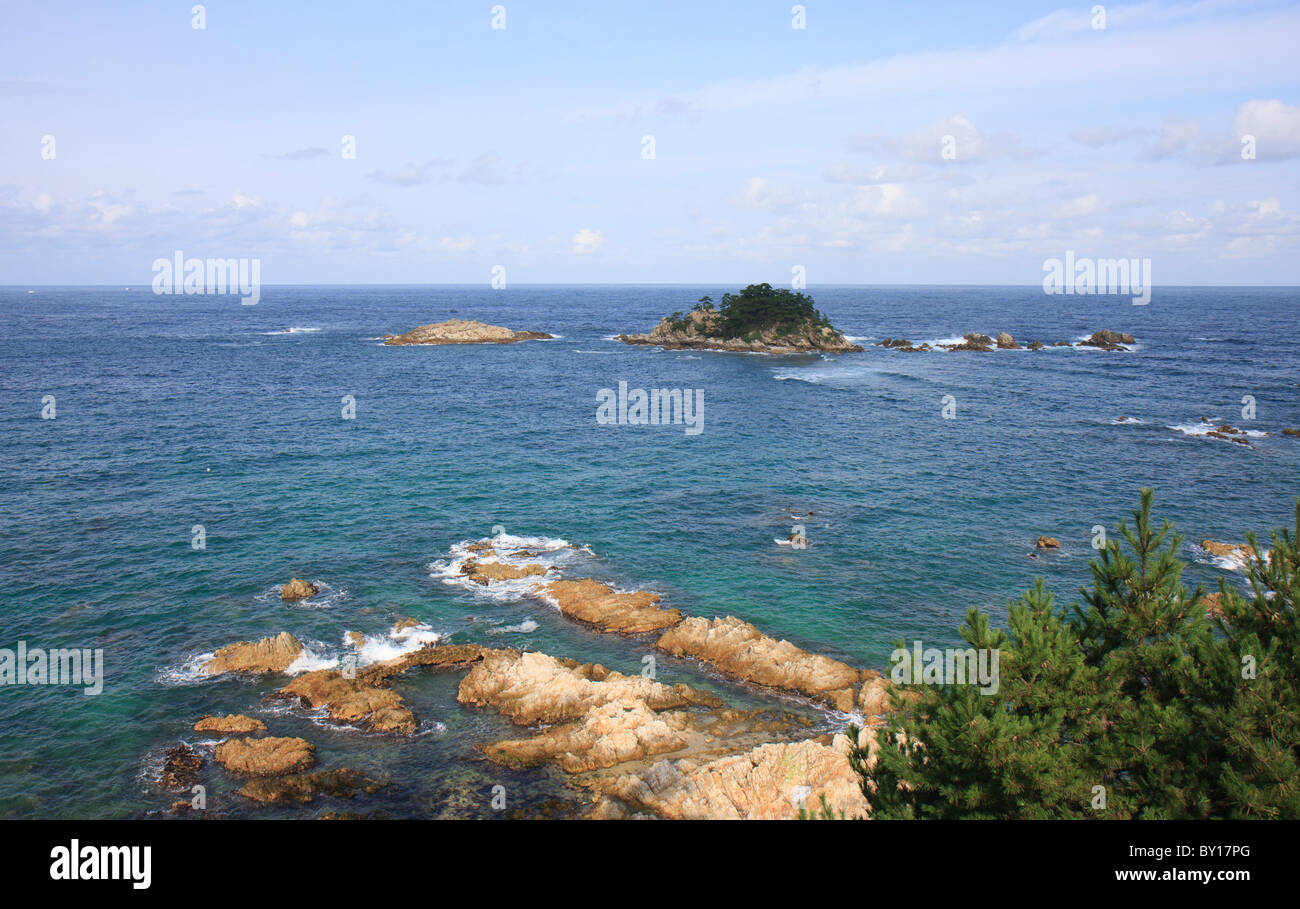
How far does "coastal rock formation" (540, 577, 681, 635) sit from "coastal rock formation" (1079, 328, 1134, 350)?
5711 inches

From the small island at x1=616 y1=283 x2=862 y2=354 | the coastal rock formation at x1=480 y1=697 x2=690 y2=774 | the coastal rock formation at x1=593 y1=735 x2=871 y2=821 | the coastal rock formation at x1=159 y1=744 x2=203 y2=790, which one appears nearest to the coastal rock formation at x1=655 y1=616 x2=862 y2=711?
the coastal rock formation at x1=480 y1=697 x2=690 y2=774

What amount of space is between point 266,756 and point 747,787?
728 inches

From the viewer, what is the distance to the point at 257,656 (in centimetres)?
3794

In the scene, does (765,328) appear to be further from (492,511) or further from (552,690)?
(552,690)

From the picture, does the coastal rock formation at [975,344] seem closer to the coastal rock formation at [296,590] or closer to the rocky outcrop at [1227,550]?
the rocky outcrop at [1227,550]

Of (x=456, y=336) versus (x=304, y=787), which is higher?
(x=456, y=336)

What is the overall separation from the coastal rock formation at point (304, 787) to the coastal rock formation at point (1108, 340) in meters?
163

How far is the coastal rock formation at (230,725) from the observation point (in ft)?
107

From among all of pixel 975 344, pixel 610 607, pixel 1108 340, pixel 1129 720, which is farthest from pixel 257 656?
pixel 1108 340

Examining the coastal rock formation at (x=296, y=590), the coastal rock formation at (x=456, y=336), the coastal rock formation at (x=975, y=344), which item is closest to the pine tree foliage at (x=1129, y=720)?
the coastal rock formation at (x=296, y=590)

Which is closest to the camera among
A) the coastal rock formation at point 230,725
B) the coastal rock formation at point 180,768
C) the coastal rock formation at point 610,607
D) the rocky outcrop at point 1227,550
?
the coastal rock formation at point 180,768

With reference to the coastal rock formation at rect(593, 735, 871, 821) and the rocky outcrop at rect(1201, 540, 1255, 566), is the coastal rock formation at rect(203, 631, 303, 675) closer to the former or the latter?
the coastal rock formation at rect(593, 735, 871, 821)

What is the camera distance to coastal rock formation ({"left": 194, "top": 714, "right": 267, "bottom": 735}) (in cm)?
3269
